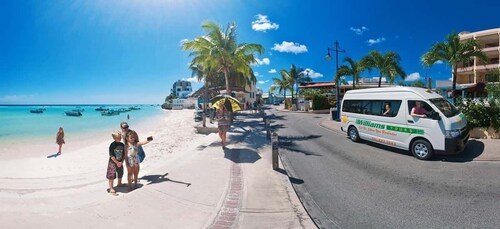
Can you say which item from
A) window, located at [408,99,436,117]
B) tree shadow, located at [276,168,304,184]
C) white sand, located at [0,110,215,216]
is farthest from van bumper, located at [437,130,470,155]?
white sand, located at [0,110,215,216]

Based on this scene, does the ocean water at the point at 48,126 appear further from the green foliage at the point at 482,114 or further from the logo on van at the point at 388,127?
the green foliage at the point at 482,114

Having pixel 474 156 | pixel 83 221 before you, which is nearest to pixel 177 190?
pixel 83 221

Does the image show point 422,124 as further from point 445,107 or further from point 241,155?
point 241,155

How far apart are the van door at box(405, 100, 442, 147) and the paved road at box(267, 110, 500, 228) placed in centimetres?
85

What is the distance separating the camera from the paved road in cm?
464

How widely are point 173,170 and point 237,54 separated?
14452 millimetres

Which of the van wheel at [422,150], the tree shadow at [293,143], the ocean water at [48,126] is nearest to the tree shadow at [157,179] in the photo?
the tree shadow at [293,143]

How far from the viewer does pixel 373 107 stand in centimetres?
1070

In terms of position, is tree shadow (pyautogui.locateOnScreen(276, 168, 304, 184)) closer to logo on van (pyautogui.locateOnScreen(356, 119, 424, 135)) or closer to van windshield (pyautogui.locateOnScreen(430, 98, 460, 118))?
logo on van (pyautogui.locateOnScreen(356, 119, 424, 135))

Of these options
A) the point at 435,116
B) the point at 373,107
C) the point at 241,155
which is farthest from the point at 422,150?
the point at 241,155

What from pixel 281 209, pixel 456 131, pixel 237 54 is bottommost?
pixel 281 209

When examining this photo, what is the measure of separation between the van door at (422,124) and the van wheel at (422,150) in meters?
0.18

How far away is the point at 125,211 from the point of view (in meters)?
4.71

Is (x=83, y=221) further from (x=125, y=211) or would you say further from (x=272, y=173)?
(x=272, y=173)
